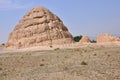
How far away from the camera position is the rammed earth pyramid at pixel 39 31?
2756 inches

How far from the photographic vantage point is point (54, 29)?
239ft

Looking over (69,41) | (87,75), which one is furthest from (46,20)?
(87,75)

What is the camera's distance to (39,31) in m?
71.8

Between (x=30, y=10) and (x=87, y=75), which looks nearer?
(x=87, y=75)

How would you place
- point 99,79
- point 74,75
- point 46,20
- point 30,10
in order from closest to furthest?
point 99,79
point 74,75
point 46,20
point 30,10

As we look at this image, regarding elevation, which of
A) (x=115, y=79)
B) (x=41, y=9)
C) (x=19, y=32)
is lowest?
(x=115, y=79)

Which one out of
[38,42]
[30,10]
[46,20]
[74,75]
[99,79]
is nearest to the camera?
[99,79]

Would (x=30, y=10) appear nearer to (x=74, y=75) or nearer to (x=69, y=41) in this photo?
(x=69, y=41)

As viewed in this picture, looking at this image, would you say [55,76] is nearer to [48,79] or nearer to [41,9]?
[48,79]

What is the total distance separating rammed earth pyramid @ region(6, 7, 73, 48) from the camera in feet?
230

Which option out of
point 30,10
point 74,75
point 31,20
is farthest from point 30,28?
point 74,75

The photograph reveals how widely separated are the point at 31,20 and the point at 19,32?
178 inches

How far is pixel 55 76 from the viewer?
15.5 metres

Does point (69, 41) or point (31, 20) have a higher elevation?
point (31, 20)
